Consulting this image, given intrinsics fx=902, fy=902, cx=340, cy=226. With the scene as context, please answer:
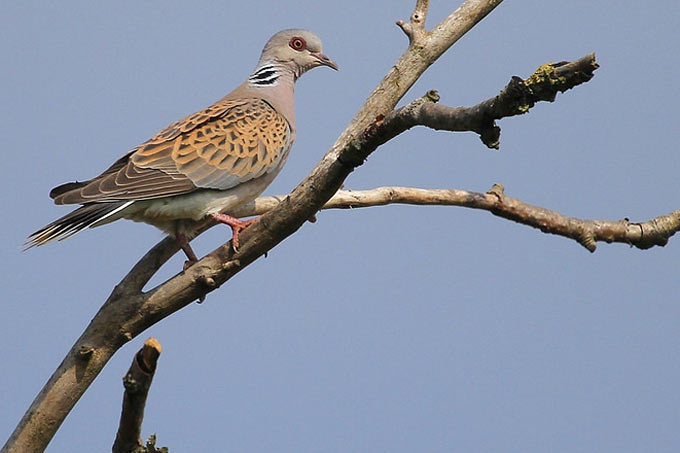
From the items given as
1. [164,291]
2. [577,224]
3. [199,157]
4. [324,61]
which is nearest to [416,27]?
[577,224]

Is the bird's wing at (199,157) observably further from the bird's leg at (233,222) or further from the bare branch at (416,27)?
the bare branch at (416,27)

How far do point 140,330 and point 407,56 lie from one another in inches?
74.1

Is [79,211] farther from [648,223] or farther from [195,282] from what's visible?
[648,223]

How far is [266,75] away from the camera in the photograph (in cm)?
643

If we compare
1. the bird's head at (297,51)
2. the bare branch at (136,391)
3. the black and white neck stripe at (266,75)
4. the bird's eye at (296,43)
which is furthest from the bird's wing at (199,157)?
the bare branch at (136,391)

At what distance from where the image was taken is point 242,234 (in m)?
4.07

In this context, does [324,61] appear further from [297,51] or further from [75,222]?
[75,222]

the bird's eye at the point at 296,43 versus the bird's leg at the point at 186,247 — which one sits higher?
the bird's eye at the point at 296,43

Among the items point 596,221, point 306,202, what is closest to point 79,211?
point 306,202

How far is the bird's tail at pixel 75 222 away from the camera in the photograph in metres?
4.55

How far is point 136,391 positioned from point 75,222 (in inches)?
50.2

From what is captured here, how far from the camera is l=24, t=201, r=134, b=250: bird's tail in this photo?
14.9 ft

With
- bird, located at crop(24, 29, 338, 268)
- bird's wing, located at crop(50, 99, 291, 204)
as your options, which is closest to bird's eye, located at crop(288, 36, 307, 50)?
bird, located at crop(24, 29, 338, 268)

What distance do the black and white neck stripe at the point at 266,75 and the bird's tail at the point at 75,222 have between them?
1.74 m
